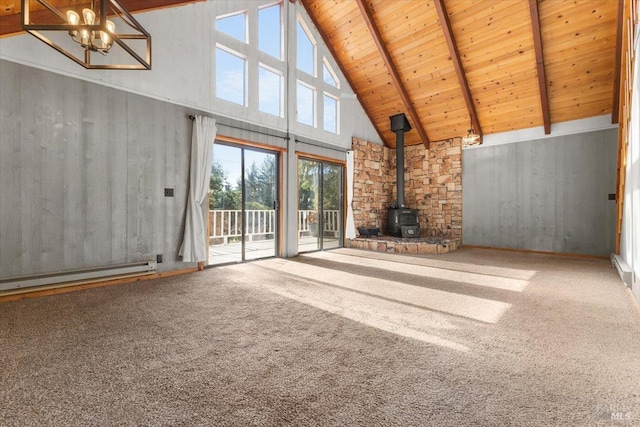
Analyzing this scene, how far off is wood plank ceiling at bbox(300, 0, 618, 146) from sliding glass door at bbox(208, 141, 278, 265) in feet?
11.1

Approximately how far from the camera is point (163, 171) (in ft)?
13.5

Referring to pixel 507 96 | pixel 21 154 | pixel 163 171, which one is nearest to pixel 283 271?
pixel 163 171

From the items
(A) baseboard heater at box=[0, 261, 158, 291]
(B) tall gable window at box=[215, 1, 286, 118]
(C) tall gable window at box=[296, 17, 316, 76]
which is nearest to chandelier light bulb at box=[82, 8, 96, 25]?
(A) baseboard heater at box=[0, 261, 158, 291]

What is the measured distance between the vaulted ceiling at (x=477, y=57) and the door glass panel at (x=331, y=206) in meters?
2.31

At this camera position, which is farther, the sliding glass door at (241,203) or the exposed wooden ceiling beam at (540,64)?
the sliding glass door at (241,203)

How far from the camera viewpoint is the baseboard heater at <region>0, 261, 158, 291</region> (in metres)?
3.02

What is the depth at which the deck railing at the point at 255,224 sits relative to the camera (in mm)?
4939

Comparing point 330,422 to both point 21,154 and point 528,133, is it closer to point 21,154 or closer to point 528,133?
point 21,154

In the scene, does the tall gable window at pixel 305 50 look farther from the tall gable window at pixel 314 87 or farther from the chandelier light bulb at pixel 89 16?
the chandelier light bulb at pixel 89 16

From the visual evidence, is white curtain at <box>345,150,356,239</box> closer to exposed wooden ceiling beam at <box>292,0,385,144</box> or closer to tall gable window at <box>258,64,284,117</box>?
exposed wooden ceiling beam at <box>292,0,385,144</box>

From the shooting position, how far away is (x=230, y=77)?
5.01 m

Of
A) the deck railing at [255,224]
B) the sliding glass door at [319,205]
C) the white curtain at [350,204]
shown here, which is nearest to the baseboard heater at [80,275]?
the deck railing at [255,224]

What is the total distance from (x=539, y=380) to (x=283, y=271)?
3.34 m

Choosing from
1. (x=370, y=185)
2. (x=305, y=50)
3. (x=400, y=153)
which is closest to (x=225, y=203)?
(x=305, y=50)
